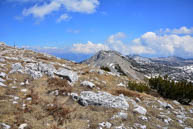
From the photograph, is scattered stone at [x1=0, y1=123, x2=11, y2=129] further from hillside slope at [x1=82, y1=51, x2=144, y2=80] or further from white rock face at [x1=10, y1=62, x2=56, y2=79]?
hillside slope at [x1=82, y1=51, x2=144, y2=80]

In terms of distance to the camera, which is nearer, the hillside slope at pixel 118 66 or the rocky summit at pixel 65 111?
the rocky summit at pixel 65 111

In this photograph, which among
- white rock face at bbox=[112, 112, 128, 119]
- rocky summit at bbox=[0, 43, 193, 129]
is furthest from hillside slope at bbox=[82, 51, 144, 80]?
white rock face at bbox=[112, 112, 128, 119]

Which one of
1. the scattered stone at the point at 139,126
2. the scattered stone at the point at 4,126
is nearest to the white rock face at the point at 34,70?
the scattered stone at the point at 4,126

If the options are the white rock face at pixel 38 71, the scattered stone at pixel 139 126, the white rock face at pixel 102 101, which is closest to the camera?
the scattered stone at pixel 139 126

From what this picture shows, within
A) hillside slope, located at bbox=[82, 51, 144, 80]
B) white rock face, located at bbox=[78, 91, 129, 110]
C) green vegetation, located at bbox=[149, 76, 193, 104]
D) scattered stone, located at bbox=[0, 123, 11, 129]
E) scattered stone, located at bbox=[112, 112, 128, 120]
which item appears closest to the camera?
scattered stone, located at bbox=[0, 123, 11, 129]

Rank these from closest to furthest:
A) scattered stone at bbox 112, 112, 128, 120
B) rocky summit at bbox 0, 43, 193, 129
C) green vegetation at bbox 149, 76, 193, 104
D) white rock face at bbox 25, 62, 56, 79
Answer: rocky summit at bbox 0, 43, 193, 129 → scattered stone at bbox 112, 112, 128, 120 → white rock face at bbox 25, 62, 56, 79 → green vegetation at bbox 149, 76, 193, 104

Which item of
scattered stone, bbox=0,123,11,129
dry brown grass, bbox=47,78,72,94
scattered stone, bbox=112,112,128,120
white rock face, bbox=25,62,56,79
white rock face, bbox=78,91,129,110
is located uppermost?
white rock face, bbox=25,62,56,79

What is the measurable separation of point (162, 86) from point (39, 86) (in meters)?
16.3

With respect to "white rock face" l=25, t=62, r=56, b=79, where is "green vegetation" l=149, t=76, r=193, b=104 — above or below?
below

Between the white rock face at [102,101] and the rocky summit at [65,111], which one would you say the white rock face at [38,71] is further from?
the white rock face at [102,101]

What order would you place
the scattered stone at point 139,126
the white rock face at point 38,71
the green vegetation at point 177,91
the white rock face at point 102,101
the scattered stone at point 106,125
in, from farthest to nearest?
the green vegetation at point 177,91 → the white rock face at point 38,71 → the white rock face at point 102,101 → the scattered stone at point 139,126 → the scattered stone at point 106,125

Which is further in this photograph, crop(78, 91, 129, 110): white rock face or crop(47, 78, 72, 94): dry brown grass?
crop(47, 78, 72, 94): dry brown grass

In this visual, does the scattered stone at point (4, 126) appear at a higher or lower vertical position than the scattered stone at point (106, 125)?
A: higher

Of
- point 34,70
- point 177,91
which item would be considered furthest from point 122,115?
point 177,91
